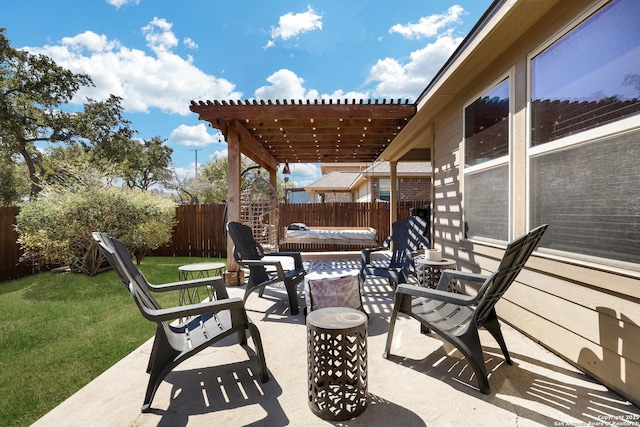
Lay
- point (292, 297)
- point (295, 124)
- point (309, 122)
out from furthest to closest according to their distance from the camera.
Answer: point (295, 124) → point (309, 122) → point (292, 297)

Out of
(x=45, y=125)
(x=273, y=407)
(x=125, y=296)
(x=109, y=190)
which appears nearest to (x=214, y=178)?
(x=45, y=125)

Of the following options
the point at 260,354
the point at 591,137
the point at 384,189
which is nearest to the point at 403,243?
the point at 591,137

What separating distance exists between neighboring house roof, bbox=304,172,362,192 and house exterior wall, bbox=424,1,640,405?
13290mm

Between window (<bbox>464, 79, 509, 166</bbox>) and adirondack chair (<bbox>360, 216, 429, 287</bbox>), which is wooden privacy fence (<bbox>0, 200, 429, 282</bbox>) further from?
window (<bbox>464, 79, 509, 166</bbox>)

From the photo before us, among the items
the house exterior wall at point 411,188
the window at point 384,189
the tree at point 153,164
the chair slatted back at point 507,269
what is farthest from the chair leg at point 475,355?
the tree at point 153,164

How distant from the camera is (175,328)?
7.59 ft

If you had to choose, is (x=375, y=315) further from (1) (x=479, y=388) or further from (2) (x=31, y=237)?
(2) (x=31, y=237)

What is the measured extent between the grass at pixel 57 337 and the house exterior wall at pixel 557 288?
3.73 meters

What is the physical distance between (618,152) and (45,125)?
54.8 ft

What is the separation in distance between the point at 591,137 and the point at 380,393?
228 cm

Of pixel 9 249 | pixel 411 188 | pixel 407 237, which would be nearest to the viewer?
pixel 407 237

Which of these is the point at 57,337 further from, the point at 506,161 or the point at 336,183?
the point at 336,183

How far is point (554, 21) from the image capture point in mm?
2361

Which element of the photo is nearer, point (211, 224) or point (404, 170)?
point (211, 224)
